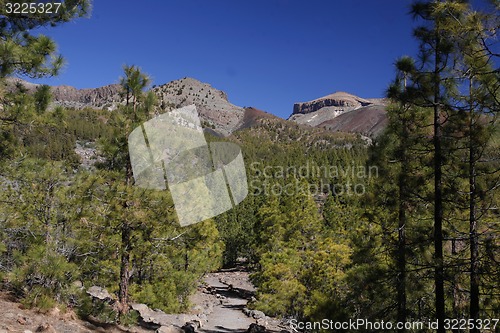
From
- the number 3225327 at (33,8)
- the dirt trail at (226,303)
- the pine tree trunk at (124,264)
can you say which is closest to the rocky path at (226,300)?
the dirt trail at (226,303)

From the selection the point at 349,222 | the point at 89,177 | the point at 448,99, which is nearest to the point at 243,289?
the point at 349,222

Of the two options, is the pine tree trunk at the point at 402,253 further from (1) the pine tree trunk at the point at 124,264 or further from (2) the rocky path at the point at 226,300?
(2) the rocky path at the point at 226,300

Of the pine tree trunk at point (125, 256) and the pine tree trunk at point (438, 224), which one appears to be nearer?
the pine tree trunk at point (438, 224)

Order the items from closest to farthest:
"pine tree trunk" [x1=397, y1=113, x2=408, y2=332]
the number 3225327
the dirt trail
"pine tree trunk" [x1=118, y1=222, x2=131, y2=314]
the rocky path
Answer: the number 3225327, "pine tree trunk" [x1=397, y1=113, x2=408, y2=332], "pine tree trunk" [x1=118, y1=222, x2=131, y2=314], the dirt trail, the rocky path

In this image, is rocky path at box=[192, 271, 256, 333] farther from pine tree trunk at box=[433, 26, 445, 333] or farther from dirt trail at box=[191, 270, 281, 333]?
pine tree trunk at box=[433, 26, 445, 333]

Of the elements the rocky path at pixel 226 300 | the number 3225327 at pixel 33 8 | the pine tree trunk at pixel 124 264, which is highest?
the number 3225327 at pixel 33 8

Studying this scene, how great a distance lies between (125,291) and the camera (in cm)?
1198

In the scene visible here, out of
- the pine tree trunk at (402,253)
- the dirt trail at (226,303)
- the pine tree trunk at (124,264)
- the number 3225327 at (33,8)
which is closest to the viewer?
the number 3225327 at (33,8)

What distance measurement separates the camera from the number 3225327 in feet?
22.7

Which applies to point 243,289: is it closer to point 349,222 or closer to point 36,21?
point 349,222

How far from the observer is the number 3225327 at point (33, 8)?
6905 mm

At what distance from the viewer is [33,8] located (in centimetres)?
715

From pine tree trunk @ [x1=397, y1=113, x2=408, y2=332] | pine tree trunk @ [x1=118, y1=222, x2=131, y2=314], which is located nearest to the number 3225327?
pine tree trunk @ [x1=118, y1=222, x2=131, y2=314]

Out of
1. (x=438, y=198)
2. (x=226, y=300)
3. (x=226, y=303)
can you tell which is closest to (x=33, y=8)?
(x=438, y=198)
